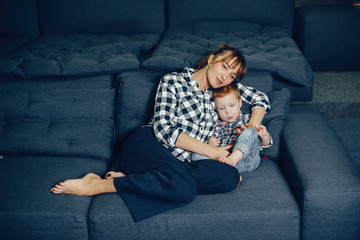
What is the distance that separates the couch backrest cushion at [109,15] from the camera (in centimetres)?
272

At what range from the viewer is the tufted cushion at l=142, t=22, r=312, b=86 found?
1.83m

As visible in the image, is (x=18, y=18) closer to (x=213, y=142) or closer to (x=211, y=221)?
(x=213, y=142)

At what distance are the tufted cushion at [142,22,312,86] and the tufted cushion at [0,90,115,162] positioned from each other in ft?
1.36

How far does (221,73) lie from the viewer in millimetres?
1518

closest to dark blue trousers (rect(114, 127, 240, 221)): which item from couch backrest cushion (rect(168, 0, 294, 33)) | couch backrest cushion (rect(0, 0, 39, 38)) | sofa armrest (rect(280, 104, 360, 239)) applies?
sofa armrest (rect(280, 104, 360, 239))

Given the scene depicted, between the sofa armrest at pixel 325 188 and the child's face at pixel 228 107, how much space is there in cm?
30

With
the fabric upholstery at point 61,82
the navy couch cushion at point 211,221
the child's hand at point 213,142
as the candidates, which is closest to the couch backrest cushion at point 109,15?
the fabric upholstery at point 61,82

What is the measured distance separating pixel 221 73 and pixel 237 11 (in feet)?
4.58

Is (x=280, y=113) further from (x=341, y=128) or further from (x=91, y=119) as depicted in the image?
(x=91, y=119)

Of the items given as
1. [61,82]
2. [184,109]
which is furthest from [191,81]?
[61,82]

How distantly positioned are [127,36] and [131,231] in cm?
174

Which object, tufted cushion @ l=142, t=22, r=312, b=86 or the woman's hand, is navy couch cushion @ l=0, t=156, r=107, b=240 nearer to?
the woman's hand

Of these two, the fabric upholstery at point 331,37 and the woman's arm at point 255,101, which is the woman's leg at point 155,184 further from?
the fabric upholstery at point 331,37

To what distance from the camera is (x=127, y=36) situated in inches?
102
